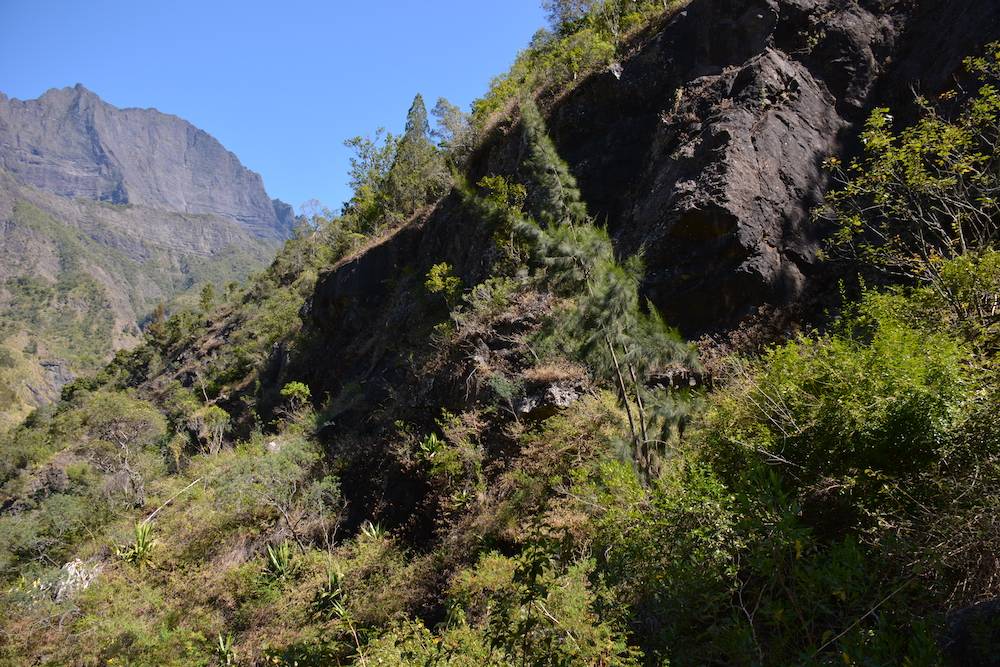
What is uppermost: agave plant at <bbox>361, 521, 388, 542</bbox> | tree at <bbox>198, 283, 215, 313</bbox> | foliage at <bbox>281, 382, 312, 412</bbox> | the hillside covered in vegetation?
tree at <bbox>198, 283, 215, 313</bbox>

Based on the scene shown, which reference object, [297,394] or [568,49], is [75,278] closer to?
[297,394]

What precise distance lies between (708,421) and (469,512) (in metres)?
5.09

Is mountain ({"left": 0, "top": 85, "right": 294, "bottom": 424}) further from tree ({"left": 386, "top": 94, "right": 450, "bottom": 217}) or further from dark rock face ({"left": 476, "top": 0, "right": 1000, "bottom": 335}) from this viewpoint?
dark rock face ({"left": 476, "top": 0, "right": 1000, "bottom": 335})

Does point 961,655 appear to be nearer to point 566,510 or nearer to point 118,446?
point 566,510

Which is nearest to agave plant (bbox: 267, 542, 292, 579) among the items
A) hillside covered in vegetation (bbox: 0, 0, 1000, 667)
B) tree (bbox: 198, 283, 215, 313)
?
hillside covered in vegetation (bbox: 0, 0, 1000, 667)

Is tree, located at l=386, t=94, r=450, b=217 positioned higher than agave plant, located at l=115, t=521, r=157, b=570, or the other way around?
tree, located at l=386, t=94, r=450, b=217

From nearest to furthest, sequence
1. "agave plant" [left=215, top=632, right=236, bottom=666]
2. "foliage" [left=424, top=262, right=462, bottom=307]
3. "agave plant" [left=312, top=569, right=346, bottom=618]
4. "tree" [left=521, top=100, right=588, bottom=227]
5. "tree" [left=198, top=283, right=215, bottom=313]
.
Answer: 1. "tree" [left=521, top=100, right=588, bottom=227]
2. "agave plant" [left=312, top=569, right=346, bottom=618]
3. "agave plant" [left=215, top=632, right=236, bottom=666]
4. "foliage" [left=424, top=262, right=462, bottom=307]
5. "tree" [left=198, top=283, right=215, bottom=313]

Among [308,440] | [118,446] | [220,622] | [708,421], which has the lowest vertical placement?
[220,622]

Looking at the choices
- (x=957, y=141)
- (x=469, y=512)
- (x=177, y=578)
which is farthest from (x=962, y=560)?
(x=177, y=578)

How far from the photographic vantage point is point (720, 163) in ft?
35.3

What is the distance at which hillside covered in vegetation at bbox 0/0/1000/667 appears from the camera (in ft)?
12.9

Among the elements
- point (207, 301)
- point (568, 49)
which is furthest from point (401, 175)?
point (207, 301)

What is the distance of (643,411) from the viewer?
26.4 ft

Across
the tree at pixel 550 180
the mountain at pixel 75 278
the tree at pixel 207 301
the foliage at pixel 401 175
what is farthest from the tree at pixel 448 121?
the mountain at pixel 75 278
